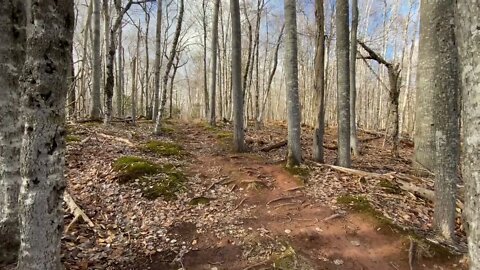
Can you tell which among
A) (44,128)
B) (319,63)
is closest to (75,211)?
(44,128)

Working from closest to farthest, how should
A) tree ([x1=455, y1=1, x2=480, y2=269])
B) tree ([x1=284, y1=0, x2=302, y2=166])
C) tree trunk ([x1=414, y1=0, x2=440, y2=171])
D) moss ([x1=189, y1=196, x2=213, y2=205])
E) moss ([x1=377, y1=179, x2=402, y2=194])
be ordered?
tree ([x1=455, y1=1, x2=480, y2=269])
moss ([x1=189, y1=196, x2=213, y2=205])
tree trunk ([x1=414, y1=0, x2=440, y2=171])
moss ([x1=377, y1=179, x2=402, y2=194])
tree ([x1=284, y1=0, x2=302, y2=166])

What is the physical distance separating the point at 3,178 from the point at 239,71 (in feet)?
23.0

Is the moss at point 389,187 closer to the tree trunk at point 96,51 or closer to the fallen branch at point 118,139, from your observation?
the fallen branch at point 118,139

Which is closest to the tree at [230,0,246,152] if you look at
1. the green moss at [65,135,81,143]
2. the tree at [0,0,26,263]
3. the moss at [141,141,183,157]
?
the moss at [141,141,183,157]

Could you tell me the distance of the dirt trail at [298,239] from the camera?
4.23m

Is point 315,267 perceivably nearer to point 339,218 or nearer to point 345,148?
point 339,218

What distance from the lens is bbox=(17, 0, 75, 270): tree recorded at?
252cm

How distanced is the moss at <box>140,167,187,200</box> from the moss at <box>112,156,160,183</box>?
0.62 feet

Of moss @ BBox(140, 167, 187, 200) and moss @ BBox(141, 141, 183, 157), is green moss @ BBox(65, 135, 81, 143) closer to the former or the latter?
moss @ BBox(141, 141, 183, 157)

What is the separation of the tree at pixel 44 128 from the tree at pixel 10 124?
0.83 metres

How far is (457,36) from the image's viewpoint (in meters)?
1.98

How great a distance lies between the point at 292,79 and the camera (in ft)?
23.8

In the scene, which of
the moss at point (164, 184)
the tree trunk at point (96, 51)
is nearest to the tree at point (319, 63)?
the moss at point (164, 184)

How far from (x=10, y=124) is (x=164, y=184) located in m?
3.45
